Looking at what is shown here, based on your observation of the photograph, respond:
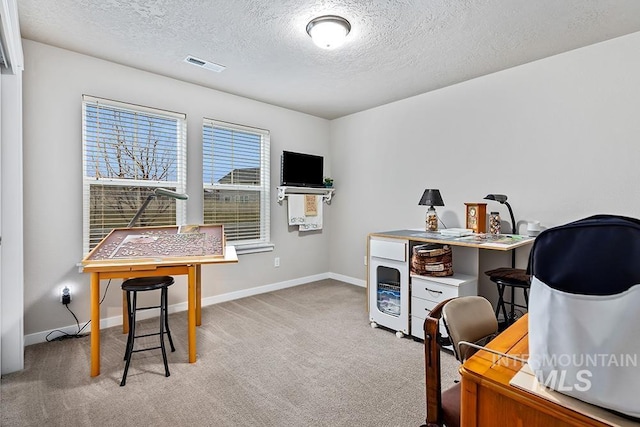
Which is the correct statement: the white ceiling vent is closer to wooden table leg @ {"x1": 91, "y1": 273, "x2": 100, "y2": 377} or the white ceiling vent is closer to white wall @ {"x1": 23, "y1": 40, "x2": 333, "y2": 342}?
white wall @ {"x1": 23, "y1": 40, "x2": 333, "y2": 342}

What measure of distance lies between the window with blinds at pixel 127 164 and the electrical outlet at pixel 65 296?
1.21 ft

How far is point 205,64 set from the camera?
305 centimetres

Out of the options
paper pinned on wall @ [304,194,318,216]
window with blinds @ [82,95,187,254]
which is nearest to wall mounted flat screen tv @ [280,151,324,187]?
paper pinned on wall @ [304,194,318,216]

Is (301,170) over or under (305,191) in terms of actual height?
over

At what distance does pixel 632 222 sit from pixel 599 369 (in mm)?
309

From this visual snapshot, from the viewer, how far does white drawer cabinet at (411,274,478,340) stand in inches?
103

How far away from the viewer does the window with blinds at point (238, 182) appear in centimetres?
376

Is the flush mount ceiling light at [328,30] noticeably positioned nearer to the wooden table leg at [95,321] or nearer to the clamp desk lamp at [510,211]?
the clamp desk lamp at [510,211]

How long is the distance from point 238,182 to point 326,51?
1.94 m

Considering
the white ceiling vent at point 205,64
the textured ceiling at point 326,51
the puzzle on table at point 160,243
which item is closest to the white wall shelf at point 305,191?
the textured ceiling at point 326,51

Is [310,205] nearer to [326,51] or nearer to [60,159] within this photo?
[326,51]

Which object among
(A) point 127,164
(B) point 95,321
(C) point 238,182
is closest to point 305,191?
(C) point 238,182

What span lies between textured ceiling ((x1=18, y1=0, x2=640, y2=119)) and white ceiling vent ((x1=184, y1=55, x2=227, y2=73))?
3.3 inches

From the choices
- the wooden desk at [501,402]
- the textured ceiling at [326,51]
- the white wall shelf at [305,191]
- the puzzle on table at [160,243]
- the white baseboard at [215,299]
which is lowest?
the white baseboard at [215,299]
